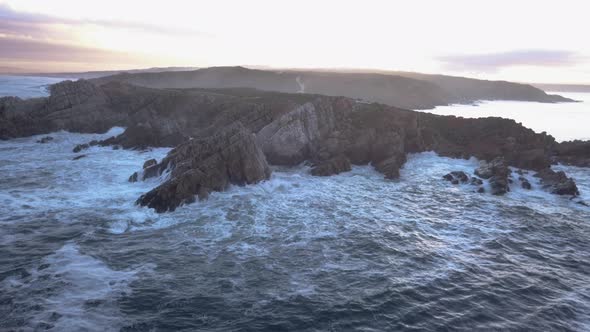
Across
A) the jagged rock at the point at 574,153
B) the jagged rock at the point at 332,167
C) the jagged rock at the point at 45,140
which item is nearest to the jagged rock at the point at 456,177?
the jagged rock at the point at 332,167

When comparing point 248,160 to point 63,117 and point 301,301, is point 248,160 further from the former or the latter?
point 63,117

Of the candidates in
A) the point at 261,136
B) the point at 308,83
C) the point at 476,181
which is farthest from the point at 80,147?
the point at 308,83

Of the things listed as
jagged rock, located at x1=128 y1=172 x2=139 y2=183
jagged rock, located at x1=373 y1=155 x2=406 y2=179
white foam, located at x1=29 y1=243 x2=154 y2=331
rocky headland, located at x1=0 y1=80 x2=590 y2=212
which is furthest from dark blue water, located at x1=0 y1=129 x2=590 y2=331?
jagged rock, located at x1=373 y1=155 x2=406 y2=179

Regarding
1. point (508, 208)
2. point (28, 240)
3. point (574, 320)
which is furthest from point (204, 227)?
point (508, 208)

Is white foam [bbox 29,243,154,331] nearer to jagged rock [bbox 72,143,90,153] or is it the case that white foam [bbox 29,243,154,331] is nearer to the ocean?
the ocean

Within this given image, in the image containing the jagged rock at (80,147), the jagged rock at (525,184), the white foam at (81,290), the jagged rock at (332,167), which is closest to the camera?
the white foam at (81,290)

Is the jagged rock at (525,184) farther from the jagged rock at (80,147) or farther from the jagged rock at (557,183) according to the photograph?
the jagged rock at (80,147)
